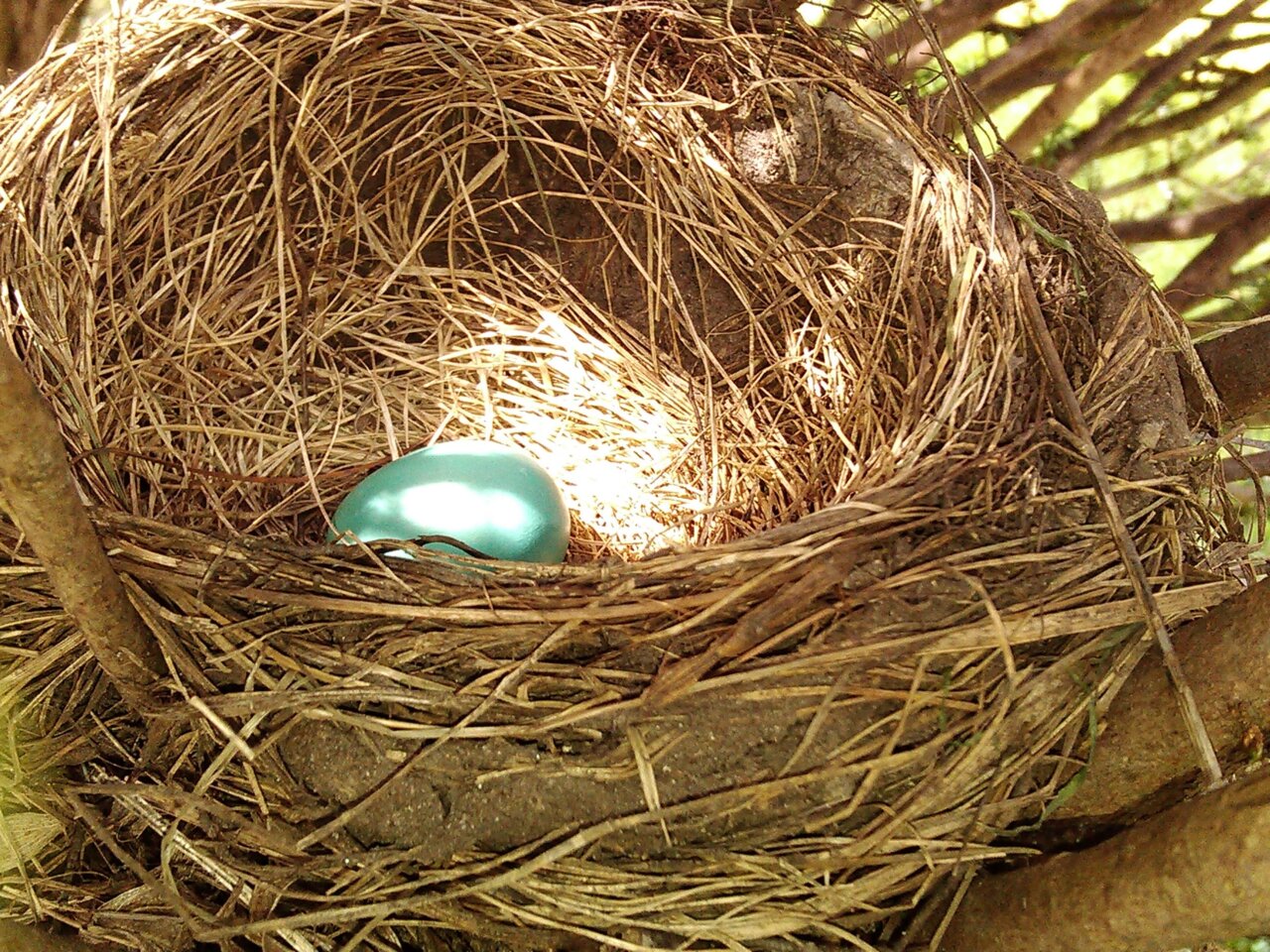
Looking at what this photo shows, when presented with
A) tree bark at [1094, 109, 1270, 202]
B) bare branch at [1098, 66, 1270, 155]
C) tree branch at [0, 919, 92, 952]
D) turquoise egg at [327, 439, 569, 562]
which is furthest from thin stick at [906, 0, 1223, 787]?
tree bark at [1094, 109, 1270, 202]

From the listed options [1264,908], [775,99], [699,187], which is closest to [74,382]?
[699,187]

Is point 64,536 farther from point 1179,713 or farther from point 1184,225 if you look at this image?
point 1184,225

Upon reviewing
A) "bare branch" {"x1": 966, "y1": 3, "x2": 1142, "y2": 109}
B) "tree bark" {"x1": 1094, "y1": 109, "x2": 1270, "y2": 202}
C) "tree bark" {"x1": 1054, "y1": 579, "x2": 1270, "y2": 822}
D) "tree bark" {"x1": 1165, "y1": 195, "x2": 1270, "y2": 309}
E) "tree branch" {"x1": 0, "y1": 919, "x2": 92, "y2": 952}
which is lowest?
"tree branch" {"x1": 0, "y1": 919, "x2": 92, "y2": 952}

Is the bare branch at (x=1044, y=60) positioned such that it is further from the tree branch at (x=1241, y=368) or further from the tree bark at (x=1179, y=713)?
the tree bark at (x=1179, y=713)

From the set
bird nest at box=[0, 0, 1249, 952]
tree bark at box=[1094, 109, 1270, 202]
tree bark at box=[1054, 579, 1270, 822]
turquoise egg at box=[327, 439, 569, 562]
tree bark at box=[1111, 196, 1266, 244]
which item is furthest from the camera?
tree bark at box=[1094, 109, 1270, 202]

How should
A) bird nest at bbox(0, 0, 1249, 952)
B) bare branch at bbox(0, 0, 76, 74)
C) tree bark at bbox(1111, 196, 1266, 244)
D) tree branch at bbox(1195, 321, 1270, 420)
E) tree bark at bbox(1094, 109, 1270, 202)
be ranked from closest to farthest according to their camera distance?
bird nest at bbox(0, 0, 1249, 952) < tree branch at bbox(1195, 321, 1270, 420) < bare branch at bbox(0, 0, 76, 74) < tree bark at bbox(1111, 196, 1266, 244) < tree bark at bbox(1094, 109, 1270, 202)

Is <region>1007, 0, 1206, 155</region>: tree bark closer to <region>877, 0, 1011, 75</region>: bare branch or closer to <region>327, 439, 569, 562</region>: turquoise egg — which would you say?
<region>877, 0, 1011, 75</region>: bare branch

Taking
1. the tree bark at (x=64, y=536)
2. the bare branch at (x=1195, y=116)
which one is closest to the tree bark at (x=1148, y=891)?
the tree bark at (x=64, y=536)
